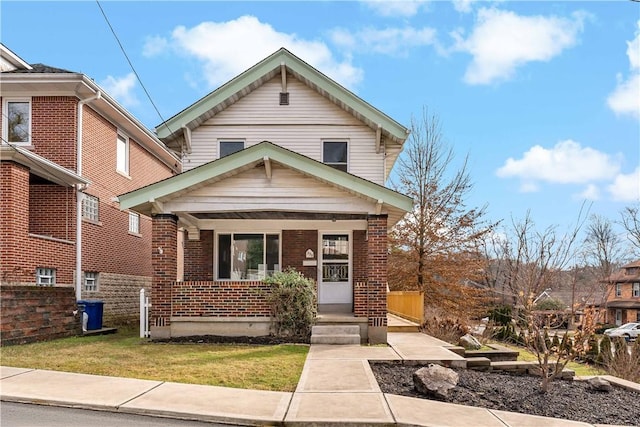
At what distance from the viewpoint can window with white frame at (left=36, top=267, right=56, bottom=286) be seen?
14.2m

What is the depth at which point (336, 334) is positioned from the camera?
11883 mm

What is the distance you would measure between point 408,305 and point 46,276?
10.6 metres

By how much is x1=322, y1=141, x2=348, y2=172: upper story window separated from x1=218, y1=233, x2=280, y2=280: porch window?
2819 mm

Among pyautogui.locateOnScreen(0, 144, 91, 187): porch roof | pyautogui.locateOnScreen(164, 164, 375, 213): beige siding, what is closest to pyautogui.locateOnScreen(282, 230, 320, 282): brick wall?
pyautogui.locateOnScreen(164, 164, 375, 213): beige siding

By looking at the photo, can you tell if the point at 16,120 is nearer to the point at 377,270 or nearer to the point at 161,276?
the point at 161,276

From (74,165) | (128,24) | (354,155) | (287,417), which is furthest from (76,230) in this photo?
(287,417)

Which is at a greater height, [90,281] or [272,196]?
[272,196]

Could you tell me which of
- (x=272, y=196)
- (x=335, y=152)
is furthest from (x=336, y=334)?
(x=335, y=152)

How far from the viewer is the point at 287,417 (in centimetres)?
612

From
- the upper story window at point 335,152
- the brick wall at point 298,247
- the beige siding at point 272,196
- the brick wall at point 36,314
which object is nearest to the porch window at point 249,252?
the brick wall at point 298,247

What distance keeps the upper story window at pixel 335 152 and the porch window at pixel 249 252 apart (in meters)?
2.82

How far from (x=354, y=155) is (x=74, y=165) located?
851 cm

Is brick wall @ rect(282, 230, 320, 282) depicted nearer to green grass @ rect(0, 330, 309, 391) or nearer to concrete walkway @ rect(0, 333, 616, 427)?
green grass @ rect(0, 330, 309, 391)

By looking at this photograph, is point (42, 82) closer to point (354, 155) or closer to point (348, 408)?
point (354, 155)
